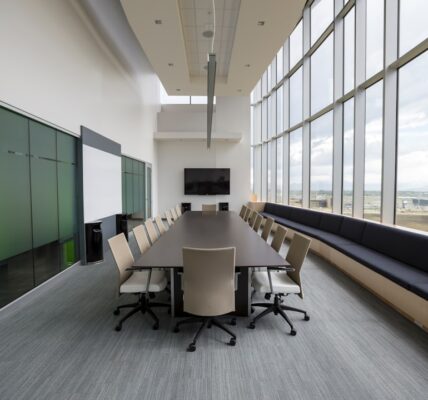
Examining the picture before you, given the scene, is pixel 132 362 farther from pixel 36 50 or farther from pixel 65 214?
pixel 36 50

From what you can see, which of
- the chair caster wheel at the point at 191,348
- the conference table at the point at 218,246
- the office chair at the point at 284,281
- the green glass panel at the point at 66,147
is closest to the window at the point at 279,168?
the conference table at the point at 218,246

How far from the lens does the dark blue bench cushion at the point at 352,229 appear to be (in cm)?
443

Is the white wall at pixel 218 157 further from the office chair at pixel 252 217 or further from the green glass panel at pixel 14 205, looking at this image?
the green glass panel at pixel 14 205

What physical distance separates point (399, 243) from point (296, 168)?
189 inches

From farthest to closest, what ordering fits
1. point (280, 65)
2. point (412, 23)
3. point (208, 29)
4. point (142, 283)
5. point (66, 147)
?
point (280, 65), point (208, 29), point (66, 147), point (412, 23), point (142, 283)

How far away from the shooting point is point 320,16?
252 inches

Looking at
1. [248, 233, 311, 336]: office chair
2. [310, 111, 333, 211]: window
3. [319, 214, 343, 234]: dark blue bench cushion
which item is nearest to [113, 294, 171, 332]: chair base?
[248, 233, 311, 336]: office chair

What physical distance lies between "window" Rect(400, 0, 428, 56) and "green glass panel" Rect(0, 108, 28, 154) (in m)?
5.42

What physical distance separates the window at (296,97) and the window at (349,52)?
2060 millimetres

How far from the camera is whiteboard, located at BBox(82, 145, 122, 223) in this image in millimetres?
4582

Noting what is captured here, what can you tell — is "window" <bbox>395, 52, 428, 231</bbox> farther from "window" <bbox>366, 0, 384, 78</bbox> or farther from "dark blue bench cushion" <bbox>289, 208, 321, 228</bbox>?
"dark blue bench cushion" <bbox>289, 208, 321, 228</bbox>

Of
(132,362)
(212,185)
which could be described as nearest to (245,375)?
(132,362)

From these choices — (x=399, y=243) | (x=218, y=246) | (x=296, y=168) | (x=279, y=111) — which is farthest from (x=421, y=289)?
(x=279, y=111)

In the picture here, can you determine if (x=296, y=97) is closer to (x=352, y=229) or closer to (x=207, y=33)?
(x=207, y=33)
